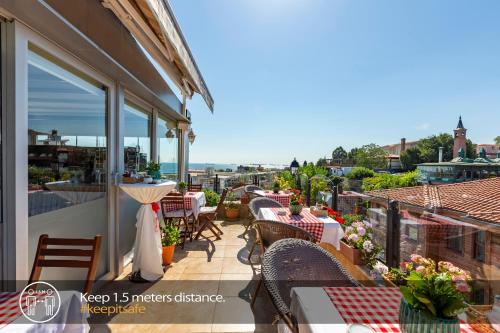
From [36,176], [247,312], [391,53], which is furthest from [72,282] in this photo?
Result: [391,53]

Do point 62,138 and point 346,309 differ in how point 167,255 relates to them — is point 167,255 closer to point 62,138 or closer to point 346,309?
point 62,138

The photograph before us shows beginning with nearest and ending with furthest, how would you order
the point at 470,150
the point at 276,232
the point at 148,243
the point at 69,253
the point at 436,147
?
1. the point at 69,253
2. the point at 276,232
3. the point at 148,243
4. the point at 470,150
5. the point at 436,147

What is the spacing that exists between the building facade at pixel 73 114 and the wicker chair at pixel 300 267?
1630 mm

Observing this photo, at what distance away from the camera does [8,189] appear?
1.45 meters

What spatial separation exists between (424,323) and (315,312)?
0.37 meters

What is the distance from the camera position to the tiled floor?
1.87 m

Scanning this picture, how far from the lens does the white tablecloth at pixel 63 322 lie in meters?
0.87

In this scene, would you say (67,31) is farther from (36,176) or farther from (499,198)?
(499,198)

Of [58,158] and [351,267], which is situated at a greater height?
[58,158]

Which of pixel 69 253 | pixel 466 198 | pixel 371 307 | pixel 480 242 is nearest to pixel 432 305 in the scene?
pixel 371 307

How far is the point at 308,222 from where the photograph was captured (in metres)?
2.65

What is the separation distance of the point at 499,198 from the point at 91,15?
12.9 metres

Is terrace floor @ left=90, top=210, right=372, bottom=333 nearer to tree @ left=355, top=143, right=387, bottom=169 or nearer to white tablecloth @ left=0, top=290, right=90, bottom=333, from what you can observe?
white tablecloth @ left=0, top=290, right=90, bottom=333

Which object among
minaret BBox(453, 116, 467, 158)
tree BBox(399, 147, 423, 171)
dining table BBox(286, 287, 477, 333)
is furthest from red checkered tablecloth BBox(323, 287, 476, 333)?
tree BBox(399, 147, 423, 171)
